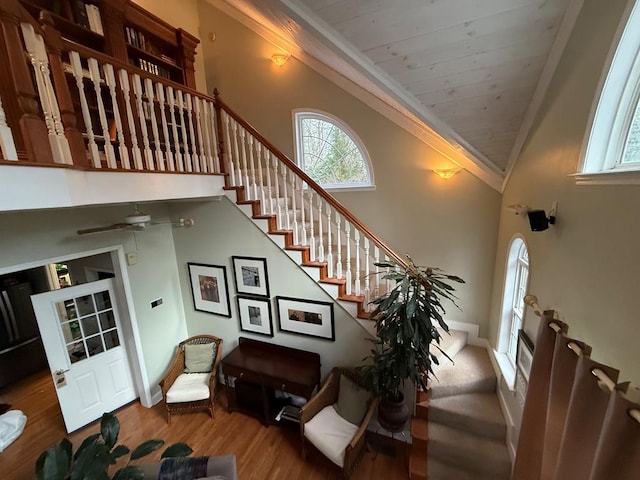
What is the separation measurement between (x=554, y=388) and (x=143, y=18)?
471 cm

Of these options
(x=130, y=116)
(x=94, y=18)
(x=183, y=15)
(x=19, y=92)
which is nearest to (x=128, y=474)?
(x=19, y=92)

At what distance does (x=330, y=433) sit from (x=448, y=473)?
1.05 meters

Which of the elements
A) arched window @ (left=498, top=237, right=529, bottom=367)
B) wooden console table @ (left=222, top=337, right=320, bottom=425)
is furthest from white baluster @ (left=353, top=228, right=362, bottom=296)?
arched window @ (left=498, top=237, right=529, bottom=367)

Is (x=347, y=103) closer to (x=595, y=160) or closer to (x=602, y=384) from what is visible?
(x=595, y=160)

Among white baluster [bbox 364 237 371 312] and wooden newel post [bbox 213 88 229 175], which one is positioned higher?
wooden newel post [bbox 213 88 229 175]

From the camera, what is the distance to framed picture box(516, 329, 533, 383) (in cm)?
200

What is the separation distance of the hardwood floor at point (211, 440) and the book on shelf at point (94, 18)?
4166 mm

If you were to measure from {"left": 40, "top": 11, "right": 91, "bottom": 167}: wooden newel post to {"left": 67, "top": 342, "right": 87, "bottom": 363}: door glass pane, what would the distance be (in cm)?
228

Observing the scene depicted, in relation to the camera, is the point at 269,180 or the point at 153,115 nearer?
the point at 153,115

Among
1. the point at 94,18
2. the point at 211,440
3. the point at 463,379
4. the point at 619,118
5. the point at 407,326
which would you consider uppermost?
the point at 94,18

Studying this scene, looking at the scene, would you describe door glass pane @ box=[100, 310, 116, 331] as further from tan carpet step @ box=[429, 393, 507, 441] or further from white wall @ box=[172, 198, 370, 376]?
tan carpet step @ box=[429, 393, 507, 441]

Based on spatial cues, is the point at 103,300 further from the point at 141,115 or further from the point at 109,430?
the point at 141,115

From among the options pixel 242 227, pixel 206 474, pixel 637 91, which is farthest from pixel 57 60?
pixel 637 91

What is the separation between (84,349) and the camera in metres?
2.90
